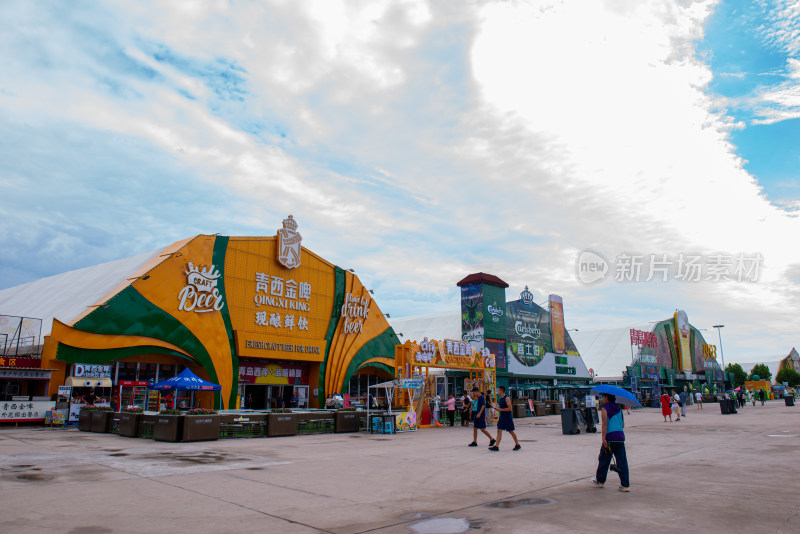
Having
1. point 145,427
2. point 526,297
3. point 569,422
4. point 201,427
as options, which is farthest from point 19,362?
point 526,297

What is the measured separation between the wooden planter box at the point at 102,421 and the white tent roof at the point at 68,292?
8085mm

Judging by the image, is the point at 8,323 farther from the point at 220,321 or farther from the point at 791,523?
the point at 791,523

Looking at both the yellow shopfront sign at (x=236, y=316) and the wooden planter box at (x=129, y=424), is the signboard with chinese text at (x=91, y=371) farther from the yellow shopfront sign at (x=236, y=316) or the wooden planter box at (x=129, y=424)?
the wooden planter box at (x=129, y=424)

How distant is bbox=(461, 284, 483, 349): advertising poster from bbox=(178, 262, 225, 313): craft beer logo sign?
21.4m

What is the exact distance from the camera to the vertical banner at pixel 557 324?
5475 cm

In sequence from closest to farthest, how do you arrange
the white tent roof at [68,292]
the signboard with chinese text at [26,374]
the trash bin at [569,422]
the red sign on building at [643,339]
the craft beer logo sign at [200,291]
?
the trash bin at [569,422]
the signboard with chinese text at [26,374]
the white tent roof at [68,292]
the craft beer logo sign at [200,291]
the red sign on building at [643,339]

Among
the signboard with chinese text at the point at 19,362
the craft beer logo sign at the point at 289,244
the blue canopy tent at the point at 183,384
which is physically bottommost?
the blue canopy tent at the point at 183,384

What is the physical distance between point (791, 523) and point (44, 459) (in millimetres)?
13971

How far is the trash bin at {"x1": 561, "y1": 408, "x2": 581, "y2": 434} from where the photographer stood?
22.0 meters

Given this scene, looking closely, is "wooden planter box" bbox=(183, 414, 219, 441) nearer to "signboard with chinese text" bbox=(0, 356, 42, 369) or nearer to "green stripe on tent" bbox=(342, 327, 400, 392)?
"signboard with chinese text" bbox=(0, 356, 42, 369)

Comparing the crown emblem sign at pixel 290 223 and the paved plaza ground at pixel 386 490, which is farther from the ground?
the crown emblem sign at pixel 290 223

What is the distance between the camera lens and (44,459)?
40.3 ft

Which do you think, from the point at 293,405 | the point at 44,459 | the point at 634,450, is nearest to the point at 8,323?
the point at 293,405

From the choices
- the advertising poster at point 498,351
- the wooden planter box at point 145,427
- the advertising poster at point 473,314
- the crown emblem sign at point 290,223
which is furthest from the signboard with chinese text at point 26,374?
the advertising poster at point 498,351
